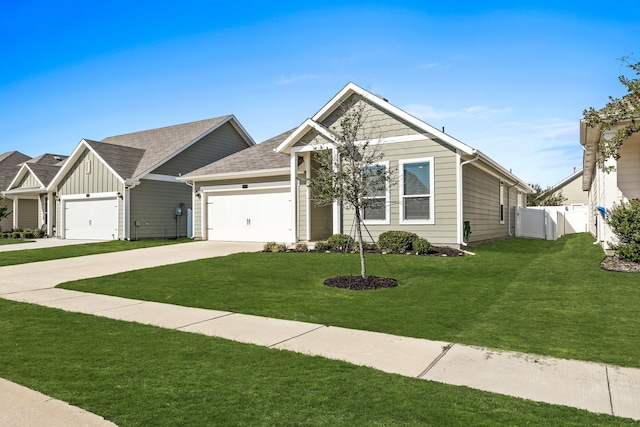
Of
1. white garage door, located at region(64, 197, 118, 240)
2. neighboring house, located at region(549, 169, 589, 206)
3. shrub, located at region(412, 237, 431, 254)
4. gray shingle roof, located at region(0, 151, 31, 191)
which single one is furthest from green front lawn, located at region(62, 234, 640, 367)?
neighboring house, located at region(549, 169, 589, 206)

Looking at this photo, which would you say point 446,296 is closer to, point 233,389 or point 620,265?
point 233,389

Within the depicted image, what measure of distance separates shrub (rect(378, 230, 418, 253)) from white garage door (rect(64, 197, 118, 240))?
49.6 ft

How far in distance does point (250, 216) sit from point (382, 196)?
6700 millimetres

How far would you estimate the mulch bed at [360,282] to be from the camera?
863cm

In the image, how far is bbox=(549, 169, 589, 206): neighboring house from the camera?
138 feet

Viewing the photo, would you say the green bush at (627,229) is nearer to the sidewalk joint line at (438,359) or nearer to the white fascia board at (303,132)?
the sidewalk joint line at (438,359)

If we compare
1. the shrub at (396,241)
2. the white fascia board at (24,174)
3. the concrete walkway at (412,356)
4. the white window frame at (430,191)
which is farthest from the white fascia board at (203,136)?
the concrete walkway at (412,356)

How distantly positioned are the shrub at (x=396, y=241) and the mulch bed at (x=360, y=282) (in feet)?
14.2

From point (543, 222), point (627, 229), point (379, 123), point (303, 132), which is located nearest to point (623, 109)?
point (627, 229)

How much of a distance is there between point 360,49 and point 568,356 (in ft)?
41.7

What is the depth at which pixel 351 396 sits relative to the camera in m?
3.48

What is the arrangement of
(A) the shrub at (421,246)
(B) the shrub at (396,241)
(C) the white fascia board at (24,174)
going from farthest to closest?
(C) the white fascia board at (24,174) < (B) the shrub at (396,241) < (A) the shrub at (421,246)

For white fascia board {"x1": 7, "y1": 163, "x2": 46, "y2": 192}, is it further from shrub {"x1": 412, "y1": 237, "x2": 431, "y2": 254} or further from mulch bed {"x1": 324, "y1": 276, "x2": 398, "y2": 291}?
mulch bed {"x1": 324, "y1": 276, "x2": 398, "y2": 291}

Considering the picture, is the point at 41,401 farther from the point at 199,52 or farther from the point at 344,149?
the point at 199,52
